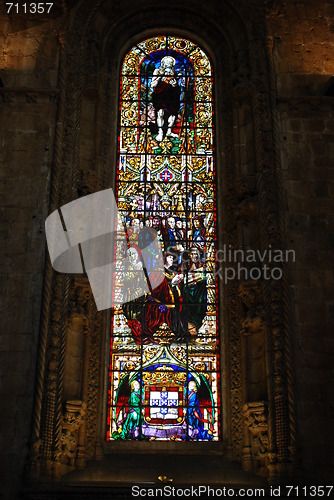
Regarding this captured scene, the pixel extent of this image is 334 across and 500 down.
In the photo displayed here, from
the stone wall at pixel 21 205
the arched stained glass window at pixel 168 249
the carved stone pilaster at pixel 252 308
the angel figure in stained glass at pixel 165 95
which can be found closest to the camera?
the stone wall at pixel 21 205

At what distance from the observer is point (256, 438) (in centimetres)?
1155

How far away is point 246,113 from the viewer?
1396cm

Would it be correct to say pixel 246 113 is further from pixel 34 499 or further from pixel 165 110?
pixel 34 499

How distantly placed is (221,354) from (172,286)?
4.39 feet

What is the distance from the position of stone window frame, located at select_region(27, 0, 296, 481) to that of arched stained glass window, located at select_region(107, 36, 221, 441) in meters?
0.22

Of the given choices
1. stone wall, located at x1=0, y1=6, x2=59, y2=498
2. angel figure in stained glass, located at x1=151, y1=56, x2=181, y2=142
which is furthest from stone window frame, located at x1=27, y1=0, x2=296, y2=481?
angel figure in stained glass, located at x1=151, y1=56, x2=181, y2=142

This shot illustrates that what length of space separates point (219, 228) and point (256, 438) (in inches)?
139

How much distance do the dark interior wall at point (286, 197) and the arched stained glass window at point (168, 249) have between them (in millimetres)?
1338

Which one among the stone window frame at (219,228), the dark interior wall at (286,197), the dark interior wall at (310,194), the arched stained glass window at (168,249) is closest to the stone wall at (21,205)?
the dark interior wall at (286,197)

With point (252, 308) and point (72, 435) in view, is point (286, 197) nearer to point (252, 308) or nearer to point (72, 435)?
point (252, 308)

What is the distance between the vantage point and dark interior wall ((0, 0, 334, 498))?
11.4 meters

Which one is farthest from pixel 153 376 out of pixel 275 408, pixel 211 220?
pixel 211 220

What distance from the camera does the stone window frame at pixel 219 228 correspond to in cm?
1141

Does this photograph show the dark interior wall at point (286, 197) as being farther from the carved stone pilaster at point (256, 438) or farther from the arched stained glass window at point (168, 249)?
the arched stained glass window at point (168, 249)
